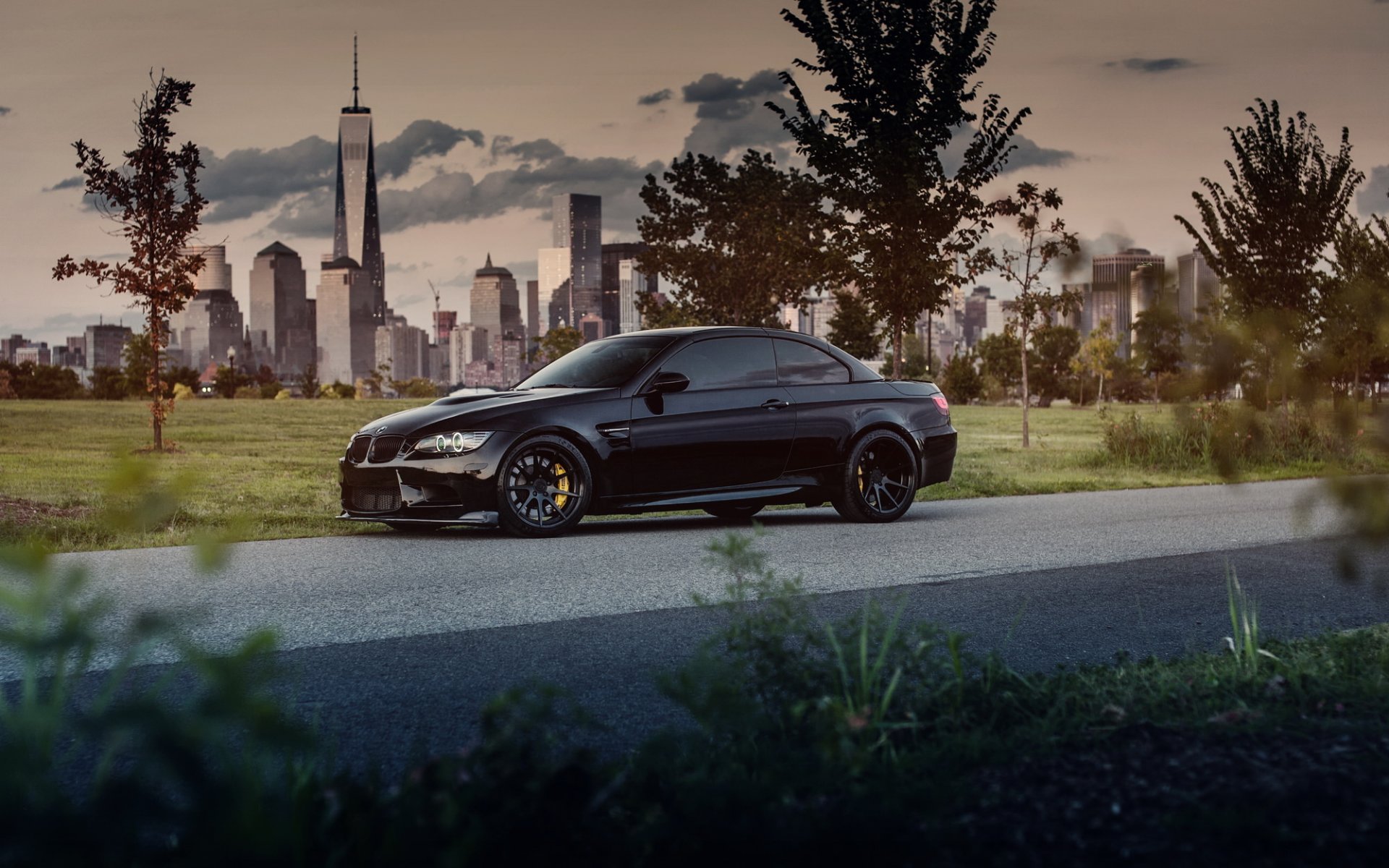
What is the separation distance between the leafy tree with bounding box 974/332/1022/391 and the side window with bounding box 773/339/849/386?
71322 mm

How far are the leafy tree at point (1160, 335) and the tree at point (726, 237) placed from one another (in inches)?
1123

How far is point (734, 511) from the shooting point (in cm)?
1184

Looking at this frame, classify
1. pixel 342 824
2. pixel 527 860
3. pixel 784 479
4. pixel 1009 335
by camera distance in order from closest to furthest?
pixel 527 860
pixel 342 824
pixel 784 479
pixel 1009 335

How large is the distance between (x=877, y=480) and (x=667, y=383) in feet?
6.79

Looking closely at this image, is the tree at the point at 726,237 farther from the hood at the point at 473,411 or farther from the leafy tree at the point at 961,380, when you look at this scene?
the leafy tree at the point at 961,380

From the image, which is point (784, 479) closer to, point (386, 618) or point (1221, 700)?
point (386, 618)

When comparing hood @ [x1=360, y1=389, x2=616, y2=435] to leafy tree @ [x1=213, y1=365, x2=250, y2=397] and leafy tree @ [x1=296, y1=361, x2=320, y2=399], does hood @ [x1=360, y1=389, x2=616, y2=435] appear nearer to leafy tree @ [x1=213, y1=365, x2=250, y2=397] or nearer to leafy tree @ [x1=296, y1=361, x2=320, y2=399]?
leafy tree @ [x1=213, y1=365, x2=250, y2=397]

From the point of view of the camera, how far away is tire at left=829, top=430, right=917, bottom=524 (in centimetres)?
1080

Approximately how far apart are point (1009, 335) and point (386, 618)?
21.3 metres

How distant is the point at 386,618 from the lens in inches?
251

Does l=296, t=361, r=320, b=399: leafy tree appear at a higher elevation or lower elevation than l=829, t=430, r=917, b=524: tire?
higher

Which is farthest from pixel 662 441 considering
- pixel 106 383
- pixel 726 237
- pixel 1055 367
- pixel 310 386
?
pixel 310 386

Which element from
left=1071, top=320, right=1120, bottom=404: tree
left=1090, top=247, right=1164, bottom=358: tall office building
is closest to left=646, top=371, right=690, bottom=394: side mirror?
left=1090, top=247, right=1164, bottom=358: tall office building

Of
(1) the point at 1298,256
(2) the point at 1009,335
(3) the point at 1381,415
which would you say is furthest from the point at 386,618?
(2) the point at 1009,335
